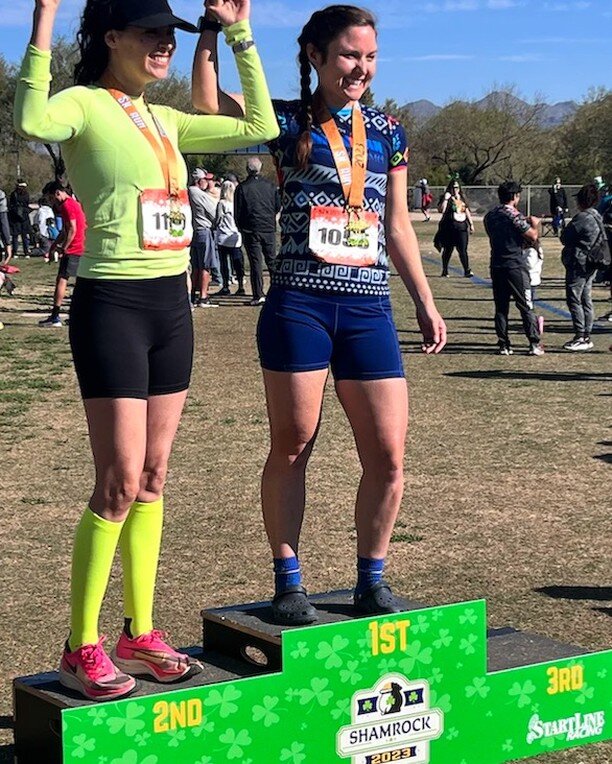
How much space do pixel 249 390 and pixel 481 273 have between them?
1549 centimetres

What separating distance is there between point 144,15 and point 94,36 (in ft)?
0.62

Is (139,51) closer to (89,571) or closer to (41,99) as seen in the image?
(41,99)

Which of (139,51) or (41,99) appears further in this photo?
(139,51)

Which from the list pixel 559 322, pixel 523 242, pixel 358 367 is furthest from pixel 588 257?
pixel 358 367

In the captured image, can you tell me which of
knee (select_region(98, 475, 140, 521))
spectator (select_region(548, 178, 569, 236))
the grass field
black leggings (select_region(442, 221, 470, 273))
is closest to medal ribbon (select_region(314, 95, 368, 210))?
knee (select_region(98, 475, 140, 521))

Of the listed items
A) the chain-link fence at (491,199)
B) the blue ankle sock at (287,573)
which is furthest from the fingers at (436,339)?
the chain-link fence at (491,199)

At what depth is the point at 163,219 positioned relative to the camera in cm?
379

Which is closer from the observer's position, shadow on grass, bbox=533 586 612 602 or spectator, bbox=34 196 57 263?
shadow on grass, bbox=533 586 612 602

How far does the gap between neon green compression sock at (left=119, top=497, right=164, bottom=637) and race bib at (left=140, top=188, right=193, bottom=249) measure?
2.70 feet

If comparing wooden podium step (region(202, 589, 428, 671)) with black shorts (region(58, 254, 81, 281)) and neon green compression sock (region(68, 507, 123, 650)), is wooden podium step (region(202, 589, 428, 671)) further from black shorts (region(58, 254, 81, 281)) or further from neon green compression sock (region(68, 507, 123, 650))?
black shorts (region(58, 254, 81, 281))

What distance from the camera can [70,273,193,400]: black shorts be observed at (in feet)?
12.2

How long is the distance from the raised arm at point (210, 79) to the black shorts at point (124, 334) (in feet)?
2.14

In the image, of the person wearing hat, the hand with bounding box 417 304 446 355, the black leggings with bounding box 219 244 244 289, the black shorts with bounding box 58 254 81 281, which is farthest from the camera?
the black leggings with bounding box 219 244 244 289

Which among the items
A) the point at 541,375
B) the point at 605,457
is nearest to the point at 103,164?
the point at 605,457
